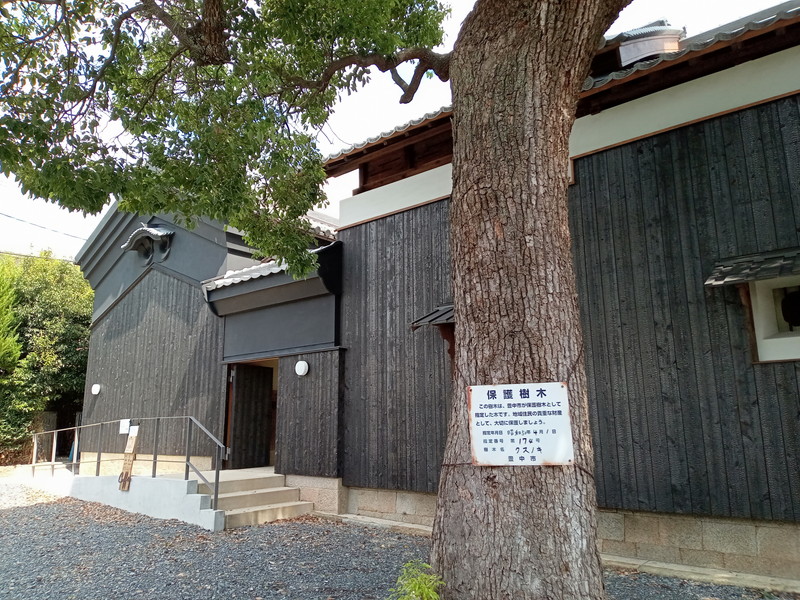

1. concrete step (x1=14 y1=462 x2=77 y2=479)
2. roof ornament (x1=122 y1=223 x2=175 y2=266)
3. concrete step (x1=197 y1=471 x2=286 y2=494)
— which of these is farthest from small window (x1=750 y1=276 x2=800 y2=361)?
concrete step (x1=14 y1=462 x2=77 y2=479)

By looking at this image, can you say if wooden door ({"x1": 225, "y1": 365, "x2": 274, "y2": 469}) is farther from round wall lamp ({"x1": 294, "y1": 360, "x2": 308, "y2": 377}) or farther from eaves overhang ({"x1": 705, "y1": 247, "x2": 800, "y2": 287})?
eaves overhang ({"x1": 705, "y1": 247, "x2": 800, "y2": 287})

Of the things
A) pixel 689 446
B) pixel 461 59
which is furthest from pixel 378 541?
pixel 461 59

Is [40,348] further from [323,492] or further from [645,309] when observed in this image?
[645,309]

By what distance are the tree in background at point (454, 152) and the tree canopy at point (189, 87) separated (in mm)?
22

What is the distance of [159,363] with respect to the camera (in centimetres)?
1141

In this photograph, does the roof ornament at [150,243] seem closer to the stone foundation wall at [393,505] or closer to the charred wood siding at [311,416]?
the charred wood siding at [311,416]

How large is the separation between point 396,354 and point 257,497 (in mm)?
2744

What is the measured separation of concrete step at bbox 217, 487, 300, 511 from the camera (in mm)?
7340

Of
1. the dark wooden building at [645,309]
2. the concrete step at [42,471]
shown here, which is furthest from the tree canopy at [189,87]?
the concrete step at [42,471]

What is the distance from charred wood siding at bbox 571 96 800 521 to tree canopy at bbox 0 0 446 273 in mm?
2431

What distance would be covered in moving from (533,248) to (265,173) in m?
4.58

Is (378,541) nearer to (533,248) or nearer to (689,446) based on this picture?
(689,446)

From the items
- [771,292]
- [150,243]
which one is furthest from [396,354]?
[150,243]

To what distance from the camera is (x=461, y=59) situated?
10.9 feet
